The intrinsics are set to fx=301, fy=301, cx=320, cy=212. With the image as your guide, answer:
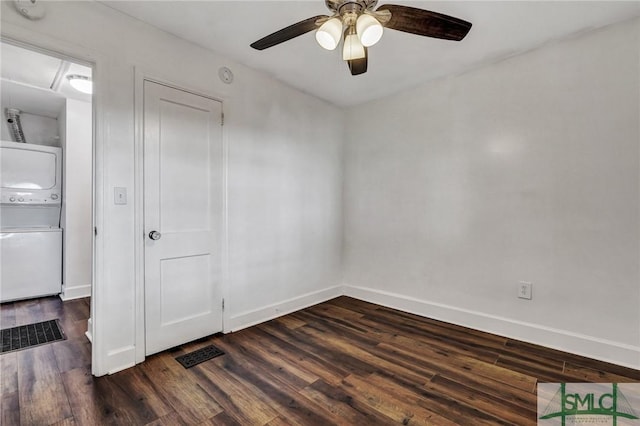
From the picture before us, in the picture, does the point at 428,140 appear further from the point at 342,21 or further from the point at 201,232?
the point at 201,232

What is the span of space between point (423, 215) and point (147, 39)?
9.49ft

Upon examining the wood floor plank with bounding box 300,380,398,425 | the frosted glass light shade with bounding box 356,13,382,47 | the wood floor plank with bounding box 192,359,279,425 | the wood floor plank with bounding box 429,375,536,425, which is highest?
the frosted glass light shade with bounding box 356,13,382,47

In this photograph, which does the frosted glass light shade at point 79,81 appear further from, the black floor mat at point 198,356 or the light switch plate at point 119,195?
the black floor mat at point 198,356

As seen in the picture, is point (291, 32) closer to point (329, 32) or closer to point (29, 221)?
point (329, 32)

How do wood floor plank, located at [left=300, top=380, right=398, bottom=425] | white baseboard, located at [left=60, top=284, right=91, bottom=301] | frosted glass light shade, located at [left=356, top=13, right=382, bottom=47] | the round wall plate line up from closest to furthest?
frosted glass light shade, located at [left=356, top=13, right=382, bottom=47] < wood floor plank, located at [left=300, top=380, right=398, bottom=425] < the round wall plate < white baseboard, located at [left=60, top=284, right=91, bottom=301]

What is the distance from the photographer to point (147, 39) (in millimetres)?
2219

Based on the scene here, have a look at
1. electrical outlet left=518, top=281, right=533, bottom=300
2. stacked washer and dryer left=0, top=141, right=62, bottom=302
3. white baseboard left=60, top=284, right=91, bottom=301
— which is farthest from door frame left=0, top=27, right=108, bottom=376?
electrical outlet left=518, top=281, right=533, bottom=300

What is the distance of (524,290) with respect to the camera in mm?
2594

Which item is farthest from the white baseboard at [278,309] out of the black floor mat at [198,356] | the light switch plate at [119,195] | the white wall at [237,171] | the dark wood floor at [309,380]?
the light switch plate at [119,195]

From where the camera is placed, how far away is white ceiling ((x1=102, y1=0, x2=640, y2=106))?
201 cm

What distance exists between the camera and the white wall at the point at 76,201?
3.81 meters

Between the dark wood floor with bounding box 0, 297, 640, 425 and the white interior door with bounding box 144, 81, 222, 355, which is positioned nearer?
the dark wood floor with bounding box 0, 297, 640, 425

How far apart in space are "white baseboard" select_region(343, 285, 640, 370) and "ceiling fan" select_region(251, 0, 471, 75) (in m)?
2.37

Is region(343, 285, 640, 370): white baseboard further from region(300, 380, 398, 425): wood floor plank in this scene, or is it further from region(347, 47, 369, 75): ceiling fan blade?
region(347, 47, 369, 75): ceiling fan blade
